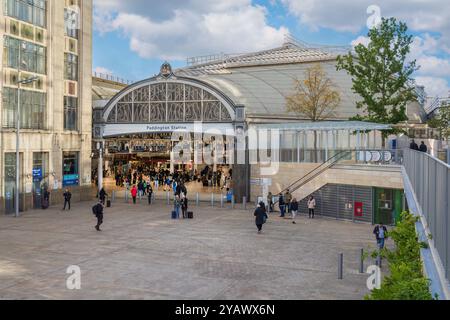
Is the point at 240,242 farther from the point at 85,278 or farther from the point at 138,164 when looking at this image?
the point at 138,164

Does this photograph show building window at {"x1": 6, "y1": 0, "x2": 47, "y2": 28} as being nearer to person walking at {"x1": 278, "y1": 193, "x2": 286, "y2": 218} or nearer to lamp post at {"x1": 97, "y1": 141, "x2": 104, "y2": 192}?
lamp post at {"x1": 97, "y1": 141, "x2": 104, "y2": 192}

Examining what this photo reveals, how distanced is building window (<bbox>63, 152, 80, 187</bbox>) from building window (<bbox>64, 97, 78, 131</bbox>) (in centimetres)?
221

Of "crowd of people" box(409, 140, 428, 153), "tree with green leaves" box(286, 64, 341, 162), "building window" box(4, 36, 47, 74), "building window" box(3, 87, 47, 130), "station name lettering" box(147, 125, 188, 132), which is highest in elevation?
"building window" box(4, 36, 47, 74)

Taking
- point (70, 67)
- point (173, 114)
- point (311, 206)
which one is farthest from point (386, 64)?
point (70, 67)

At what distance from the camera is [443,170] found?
6.85 m

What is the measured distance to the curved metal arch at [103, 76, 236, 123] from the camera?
134ft

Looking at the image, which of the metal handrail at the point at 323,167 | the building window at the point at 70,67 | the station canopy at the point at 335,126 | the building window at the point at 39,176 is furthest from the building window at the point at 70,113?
the metal handrail at the point at 323,167

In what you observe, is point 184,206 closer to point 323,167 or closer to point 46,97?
point 323,167

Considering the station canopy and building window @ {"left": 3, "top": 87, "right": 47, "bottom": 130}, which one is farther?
building window @ {"left": 3, "top": 87, "right": 47, "bottom": 130}

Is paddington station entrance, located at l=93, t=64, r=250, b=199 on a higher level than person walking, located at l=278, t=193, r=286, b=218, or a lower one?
higher

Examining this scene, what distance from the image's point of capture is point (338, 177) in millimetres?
31406

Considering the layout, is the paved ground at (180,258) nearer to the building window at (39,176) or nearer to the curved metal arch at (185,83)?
the building window at (39,176)

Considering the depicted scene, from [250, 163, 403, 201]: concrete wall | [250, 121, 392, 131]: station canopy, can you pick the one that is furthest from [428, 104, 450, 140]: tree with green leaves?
[250, 163, 403, 201]: concrete wall
